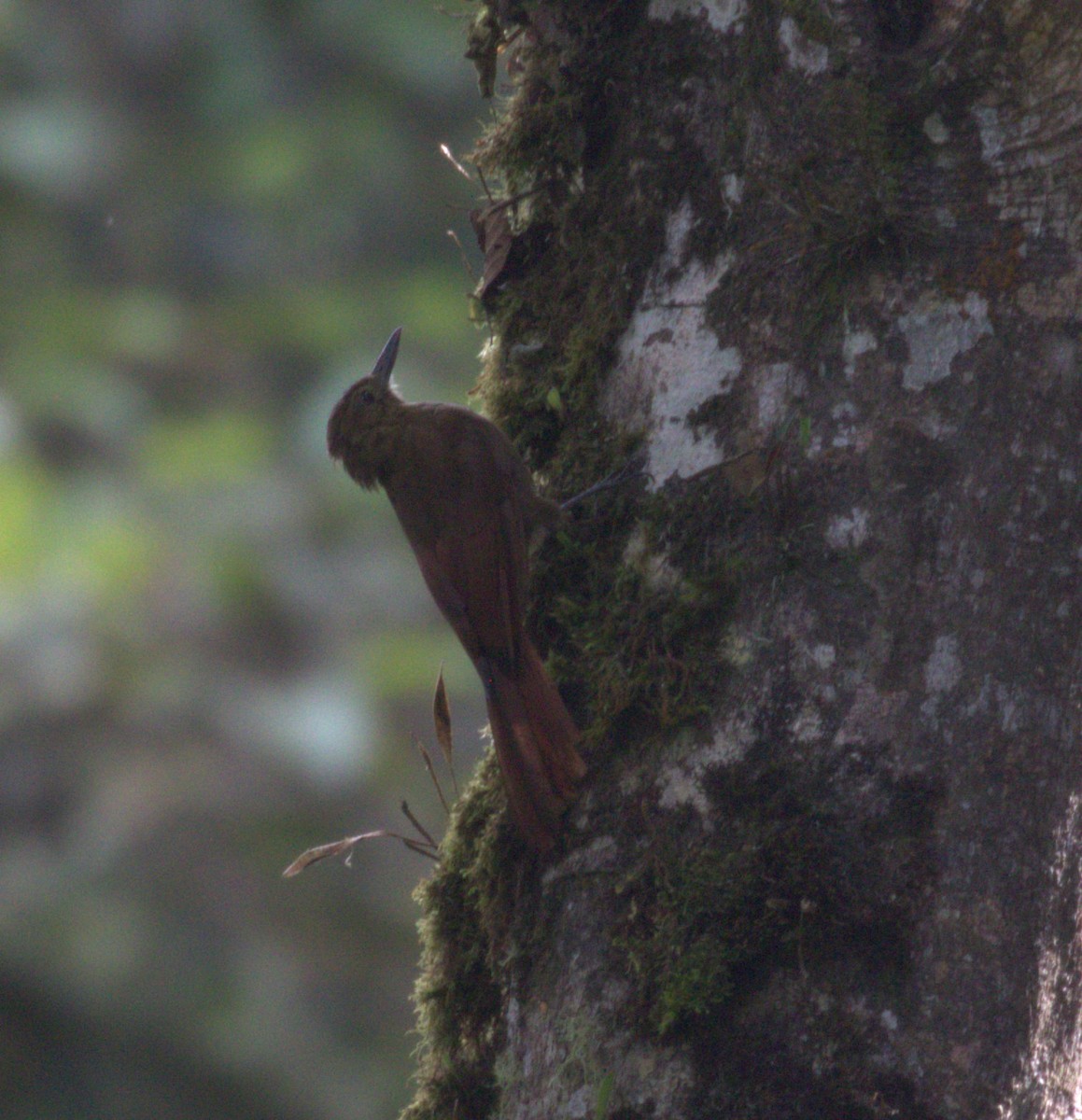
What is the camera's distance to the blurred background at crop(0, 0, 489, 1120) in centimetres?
559

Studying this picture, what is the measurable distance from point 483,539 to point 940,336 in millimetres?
1215

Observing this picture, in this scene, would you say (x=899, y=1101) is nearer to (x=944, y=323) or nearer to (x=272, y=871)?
(x=944, y=323)

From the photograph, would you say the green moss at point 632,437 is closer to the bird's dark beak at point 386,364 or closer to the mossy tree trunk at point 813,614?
the mossy tree trunk at point 813,614

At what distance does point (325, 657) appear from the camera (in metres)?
6.57

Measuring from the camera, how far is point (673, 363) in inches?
87.3

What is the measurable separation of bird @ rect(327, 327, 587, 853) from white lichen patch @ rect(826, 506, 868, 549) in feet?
1.60

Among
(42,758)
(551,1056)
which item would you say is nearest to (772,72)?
(551,1056)

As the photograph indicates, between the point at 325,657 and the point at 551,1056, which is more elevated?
the point at 325,657

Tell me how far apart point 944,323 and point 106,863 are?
14.9 feet

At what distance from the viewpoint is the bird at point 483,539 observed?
2.14 metres

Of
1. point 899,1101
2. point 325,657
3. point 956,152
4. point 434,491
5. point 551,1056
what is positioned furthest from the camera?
point 325,657

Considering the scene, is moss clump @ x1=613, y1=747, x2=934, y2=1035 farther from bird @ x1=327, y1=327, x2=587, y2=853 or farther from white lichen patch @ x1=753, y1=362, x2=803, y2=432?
white lichen patch @ x1=753, y1=362, x2=803, y2=432

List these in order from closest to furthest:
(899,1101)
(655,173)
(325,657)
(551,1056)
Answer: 1. (899,1101)
2. (551,1056)
3. (655,173)
4. (325,657)

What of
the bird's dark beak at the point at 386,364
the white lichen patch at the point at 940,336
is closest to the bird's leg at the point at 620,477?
the white lichen patch at the point at 940,336
